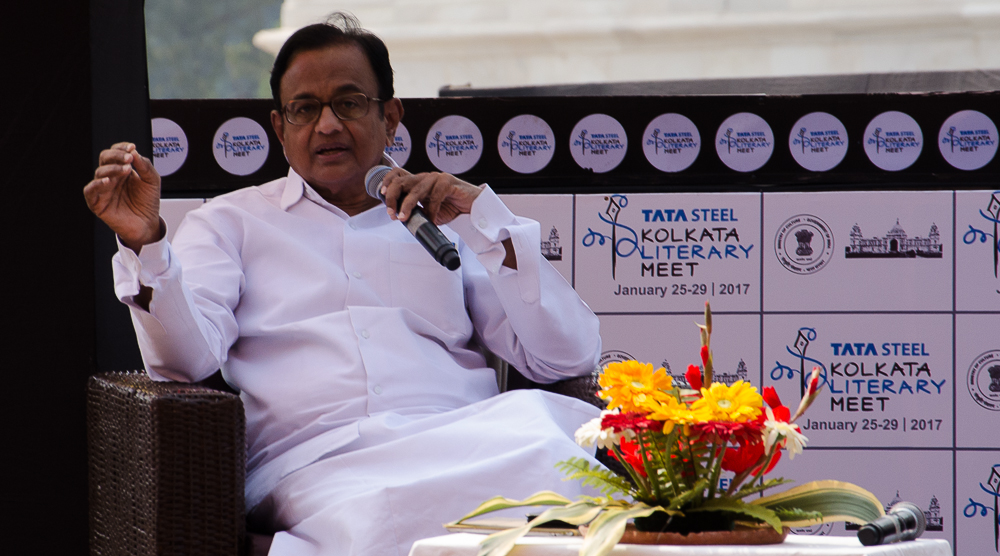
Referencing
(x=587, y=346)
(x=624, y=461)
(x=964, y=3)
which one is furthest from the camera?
(x=964, y=3)

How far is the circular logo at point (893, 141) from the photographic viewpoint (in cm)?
292

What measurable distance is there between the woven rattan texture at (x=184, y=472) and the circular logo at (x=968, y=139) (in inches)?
86.0

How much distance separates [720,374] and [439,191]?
1.32 meters

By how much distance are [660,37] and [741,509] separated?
32.1ft

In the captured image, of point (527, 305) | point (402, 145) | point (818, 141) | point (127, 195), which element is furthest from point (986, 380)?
point (127, 195)

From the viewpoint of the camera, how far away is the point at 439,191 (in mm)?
1983

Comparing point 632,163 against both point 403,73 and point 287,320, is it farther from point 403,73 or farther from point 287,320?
point 403,73

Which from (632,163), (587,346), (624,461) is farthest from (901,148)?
(624,461)

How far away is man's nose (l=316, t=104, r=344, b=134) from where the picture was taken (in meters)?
2.14

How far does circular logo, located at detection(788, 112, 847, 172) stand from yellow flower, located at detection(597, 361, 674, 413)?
76.2 inches

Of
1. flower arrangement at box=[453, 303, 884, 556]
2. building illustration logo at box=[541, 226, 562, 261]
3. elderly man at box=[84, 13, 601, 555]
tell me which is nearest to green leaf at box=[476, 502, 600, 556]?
flower arrangement at box=[453, 303, 884, 556]

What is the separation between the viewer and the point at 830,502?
3.90ft

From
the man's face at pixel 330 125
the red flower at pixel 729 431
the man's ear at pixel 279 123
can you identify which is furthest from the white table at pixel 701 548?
the man's ear at pixel 279 123

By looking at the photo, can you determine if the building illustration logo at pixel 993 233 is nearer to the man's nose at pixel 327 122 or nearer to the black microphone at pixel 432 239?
the black microphone at pixel 432 239
